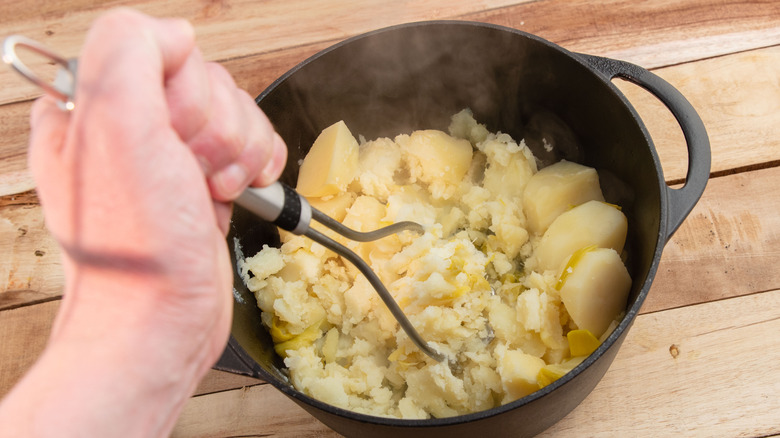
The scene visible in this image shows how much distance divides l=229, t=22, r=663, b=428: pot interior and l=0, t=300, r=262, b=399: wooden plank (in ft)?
1.58

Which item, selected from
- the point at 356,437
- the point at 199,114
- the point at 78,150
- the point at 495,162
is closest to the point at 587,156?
the point at 495,162

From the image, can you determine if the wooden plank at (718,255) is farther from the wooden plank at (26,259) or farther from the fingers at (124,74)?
the fingers at (124,74)

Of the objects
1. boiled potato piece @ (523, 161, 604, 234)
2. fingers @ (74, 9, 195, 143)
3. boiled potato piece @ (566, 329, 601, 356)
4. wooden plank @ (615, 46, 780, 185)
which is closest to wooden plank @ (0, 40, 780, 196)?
wooden plank @ (615, 46, 780, 185)

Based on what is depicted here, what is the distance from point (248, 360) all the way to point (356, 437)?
0.75 ft

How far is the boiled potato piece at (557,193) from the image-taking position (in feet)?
3.64

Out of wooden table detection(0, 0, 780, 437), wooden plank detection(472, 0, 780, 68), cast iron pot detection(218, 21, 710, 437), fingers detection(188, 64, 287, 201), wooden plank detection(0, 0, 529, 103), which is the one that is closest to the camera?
fingers detection(188, 64, 287, 201)

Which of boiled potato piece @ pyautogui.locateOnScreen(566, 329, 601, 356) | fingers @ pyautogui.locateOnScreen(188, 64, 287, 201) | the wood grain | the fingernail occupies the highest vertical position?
fingers @ pyautogui.locateOnScreen(188, 64, 287, 201)

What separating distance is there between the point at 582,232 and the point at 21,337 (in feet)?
3.76

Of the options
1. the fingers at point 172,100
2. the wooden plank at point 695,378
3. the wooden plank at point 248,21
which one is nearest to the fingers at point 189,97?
the fingers at point 172,100

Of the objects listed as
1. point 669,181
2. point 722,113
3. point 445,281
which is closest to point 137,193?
point 445,281

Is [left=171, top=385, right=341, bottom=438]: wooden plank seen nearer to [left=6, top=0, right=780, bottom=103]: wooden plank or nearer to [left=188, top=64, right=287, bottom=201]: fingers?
Answer: [left=188, top=64, right=287, bottom=201]: fingers

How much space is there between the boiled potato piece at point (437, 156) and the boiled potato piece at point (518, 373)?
16.1 inches

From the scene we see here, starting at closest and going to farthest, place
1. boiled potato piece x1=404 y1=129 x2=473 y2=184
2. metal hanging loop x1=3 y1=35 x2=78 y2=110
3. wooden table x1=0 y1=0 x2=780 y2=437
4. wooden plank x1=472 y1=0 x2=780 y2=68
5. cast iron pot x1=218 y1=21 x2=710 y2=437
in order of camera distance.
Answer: metal hanging loop x1=3 y1=35 x2=78 y2=110
cast iron pot x1=218 y1=21 x2=710 y2=437
wooden table x1=0 y1=0 x2=780 y2=437
boiled potato piece x1=404 y1=129 x2=473 y2=184
wooden plank x1=472 y1=0 x2=780 y2=68

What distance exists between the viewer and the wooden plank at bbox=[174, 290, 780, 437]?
104 cm
